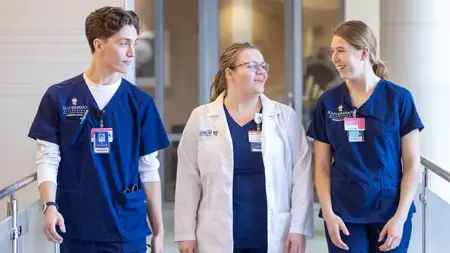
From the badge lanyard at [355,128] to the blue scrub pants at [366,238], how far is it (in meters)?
0.34

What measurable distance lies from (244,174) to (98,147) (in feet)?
2.01

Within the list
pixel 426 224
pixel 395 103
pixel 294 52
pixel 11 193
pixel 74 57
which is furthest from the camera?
pixel 294 52

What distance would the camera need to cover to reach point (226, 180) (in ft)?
8.54

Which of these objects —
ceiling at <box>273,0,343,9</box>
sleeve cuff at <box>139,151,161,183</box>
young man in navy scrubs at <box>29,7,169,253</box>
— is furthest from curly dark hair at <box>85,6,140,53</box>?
ceiling at <box>273,0,343,9</box>

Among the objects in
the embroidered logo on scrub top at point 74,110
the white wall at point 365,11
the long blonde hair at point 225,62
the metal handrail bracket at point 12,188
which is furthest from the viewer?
the white wall at point 365,11

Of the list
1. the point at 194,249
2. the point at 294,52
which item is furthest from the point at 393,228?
the point at 294,52

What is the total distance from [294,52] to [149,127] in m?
4.21

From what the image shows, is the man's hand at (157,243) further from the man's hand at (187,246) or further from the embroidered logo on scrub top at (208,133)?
the embroidered logo on scrub top at (208,133)

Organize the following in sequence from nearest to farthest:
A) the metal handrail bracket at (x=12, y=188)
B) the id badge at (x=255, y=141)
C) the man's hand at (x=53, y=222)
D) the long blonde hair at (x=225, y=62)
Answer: the man's hand at (x=53, y=222) → the id badge at (x=255, y=141) → the long blonde hair at (x=225, y=62) → the metal handrail bracket at (x=12, y=188)

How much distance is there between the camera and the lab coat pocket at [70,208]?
241 centimetres

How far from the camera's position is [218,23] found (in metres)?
6.62

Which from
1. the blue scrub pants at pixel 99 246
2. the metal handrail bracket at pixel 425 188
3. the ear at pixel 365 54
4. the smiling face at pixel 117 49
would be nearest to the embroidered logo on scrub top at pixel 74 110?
the smiling face at pixel 117 49

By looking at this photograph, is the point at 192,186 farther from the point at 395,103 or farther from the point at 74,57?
the point at 74,57

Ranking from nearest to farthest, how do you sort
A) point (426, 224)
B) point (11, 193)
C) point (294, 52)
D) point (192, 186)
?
point (192, 186), point (11, 193), point (426, 224), point (294, 52)
